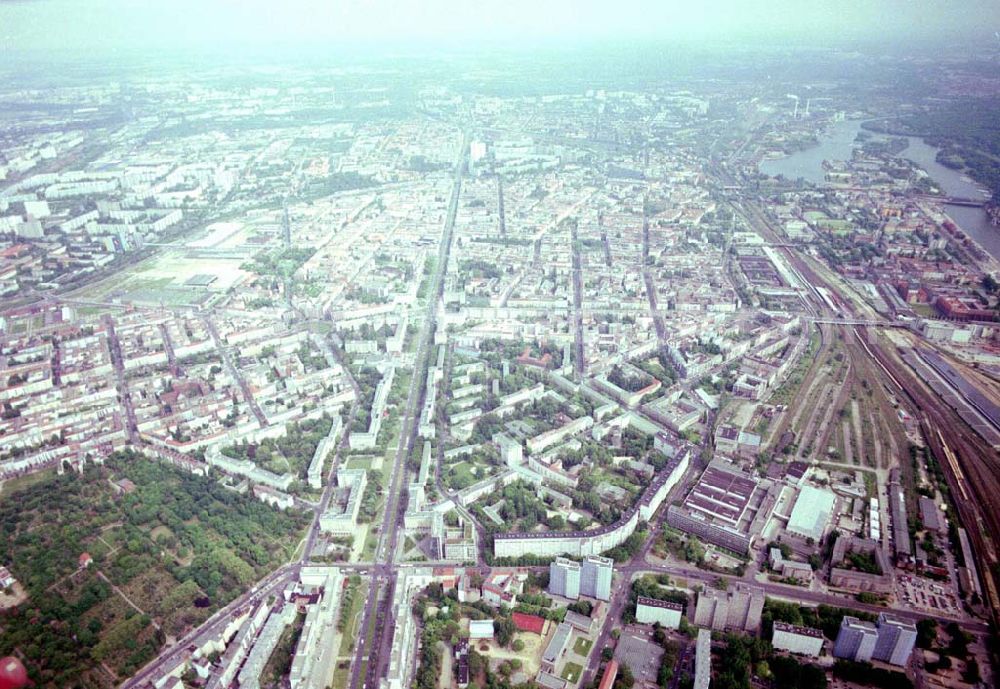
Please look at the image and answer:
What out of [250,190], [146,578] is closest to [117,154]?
Result: [250,190]

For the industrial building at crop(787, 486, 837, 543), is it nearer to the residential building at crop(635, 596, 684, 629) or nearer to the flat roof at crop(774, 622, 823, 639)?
the flat roof at crop(774, 622, 823, 639)

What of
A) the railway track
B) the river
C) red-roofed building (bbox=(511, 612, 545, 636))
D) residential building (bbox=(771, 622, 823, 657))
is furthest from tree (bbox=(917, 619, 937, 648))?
the river

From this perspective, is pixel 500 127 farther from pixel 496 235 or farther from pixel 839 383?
pixel 839 383

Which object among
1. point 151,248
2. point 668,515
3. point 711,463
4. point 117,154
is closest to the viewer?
point 668,515

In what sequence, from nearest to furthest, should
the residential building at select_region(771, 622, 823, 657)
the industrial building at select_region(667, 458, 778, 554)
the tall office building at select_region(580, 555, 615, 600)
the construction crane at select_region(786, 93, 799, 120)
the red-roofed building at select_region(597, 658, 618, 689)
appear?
the red-roofed building at select_region(597, 658, 618, 689) → the residential building at select_region(771, 622, 823, 657) → the tall office building at select_region(580, 555, 615, 600) → the industrial building at select_region(667, 458, 778, 554) → the construction crane at select_region(786, 93, 799, 120)

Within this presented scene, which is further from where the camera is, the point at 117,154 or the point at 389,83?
the point at 389,83

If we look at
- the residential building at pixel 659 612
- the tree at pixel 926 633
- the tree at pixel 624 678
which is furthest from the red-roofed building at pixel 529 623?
the tree at pixel 926 633
